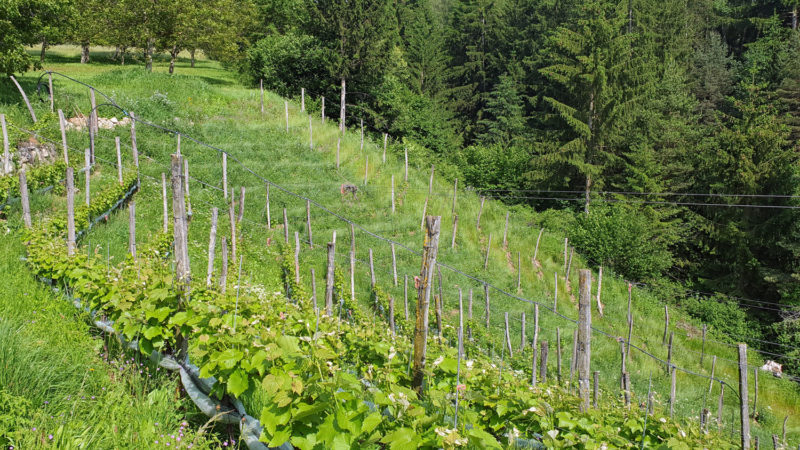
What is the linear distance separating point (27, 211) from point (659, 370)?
1618cm

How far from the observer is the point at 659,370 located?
1481cm

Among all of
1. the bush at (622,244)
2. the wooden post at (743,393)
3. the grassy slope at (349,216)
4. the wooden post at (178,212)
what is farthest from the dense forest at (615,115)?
the wooden post at (743,393)

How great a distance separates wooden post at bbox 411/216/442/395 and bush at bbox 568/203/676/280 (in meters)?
22.3

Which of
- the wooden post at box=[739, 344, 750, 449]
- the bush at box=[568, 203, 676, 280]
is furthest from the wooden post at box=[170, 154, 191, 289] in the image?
the bush at box=[568, 203, 676, 280]

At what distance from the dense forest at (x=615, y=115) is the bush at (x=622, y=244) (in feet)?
0.28

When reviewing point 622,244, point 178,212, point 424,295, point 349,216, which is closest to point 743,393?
point 424,295

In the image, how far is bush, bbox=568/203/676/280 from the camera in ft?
79.4

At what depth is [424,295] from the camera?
333 centimetres

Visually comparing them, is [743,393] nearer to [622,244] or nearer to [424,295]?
[424,295]

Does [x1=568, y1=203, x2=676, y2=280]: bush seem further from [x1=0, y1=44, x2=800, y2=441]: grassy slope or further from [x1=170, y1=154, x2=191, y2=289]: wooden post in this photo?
[x1=170, y1=154, x2=191, y2=289]: wooden post

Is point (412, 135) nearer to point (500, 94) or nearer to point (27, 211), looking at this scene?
point (500, 94)

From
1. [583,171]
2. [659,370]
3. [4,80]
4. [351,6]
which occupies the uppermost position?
[351,6]

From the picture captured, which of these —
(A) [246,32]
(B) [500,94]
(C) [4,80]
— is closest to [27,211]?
(C) [4,80]

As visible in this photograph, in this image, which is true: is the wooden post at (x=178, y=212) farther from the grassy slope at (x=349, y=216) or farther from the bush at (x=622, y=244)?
the bush at (x=622, y=244)
